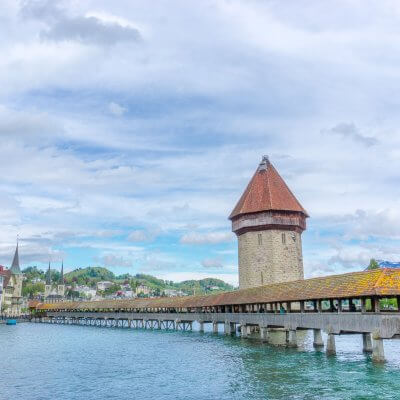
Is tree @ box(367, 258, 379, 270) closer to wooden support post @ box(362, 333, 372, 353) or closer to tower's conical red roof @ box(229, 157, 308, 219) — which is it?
tower's conical red roof @ box(229, 157, 308, 219)

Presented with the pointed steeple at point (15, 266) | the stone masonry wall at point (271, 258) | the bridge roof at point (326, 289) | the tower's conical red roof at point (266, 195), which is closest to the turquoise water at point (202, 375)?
the bridge roof at point (326, 289)

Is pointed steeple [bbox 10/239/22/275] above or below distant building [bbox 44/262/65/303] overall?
above

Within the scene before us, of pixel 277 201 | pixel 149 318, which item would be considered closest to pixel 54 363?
pixel 277 201

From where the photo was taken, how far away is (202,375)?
19047 mm

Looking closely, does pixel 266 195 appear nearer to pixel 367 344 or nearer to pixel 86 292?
pixel 367 344

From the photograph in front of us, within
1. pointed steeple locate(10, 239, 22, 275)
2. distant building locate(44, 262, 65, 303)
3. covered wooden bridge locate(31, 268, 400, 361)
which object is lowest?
covered wooden bridge locate(31, 268, 400, 361)

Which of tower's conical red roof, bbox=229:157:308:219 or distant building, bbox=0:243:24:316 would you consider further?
distant building, bbox=0:243:24:316

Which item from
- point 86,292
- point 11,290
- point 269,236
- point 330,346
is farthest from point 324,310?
point 86,292

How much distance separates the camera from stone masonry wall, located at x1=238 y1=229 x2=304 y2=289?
43719mm

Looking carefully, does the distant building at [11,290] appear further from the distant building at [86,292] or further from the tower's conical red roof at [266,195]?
the distant building at [86,292]

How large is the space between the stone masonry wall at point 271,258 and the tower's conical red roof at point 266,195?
2.34 meters

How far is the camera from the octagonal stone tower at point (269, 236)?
43969mm

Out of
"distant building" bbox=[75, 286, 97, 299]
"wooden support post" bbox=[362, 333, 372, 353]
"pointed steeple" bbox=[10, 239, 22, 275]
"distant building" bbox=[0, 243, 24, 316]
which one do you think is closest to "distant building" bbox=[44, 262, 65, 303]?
"distant building" bbox=[75, 286, 97, 299]

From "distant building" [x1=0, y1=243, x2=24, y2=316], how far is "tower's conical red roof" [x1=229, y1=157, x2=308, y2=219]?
4973cm
